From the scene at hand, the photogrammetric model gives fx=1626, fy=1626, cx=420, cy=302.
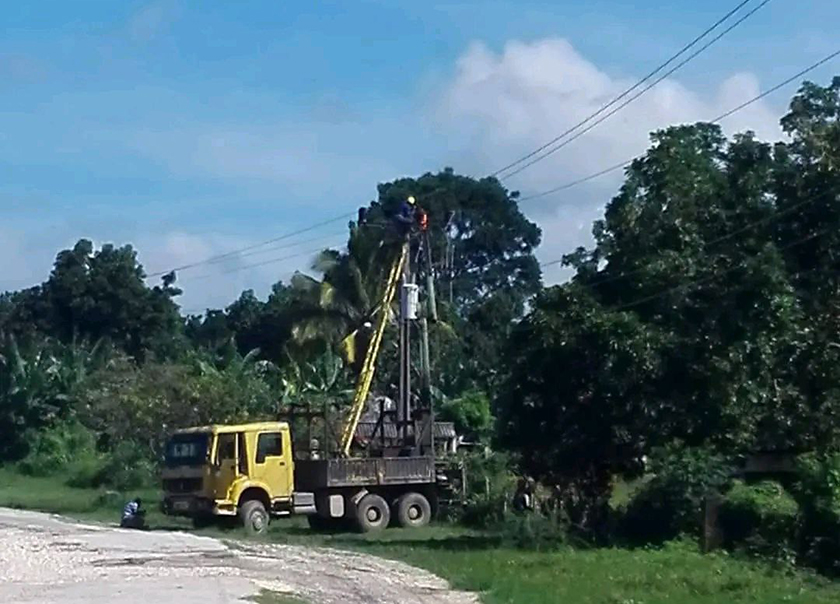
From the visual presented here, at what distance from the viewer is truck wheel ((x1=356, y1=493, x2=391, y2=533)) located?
3938 centimetres

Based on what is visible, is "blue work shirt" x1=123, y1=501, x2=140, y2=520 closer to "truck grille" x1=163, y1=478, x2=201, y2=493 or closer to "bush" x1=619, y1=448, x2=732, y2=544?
"truck grille" x1=163, y1=478, x2=201, y2=493

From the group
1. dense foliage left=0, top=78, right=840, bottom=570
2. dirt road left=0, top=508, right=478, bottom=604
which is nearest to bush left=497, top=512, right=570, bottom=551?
dense foliage left=0, top=78, right=840, bottom=570

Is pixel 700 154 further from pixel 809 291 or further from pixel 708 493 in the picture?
pixel 708 493

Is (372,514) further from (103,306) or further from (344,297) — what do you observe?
(103,306)

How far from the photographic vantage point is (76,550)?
32781 mm

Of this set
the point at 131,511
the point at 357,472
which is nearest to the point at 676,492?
the point at 357,472

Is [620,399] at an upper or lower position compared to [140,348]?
lower

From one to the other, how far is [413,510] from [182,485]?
18.8ft

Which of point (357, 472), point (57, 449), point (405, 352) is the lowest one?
point (357, 472)

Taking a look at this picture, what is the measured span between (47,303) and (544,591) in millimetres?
65727

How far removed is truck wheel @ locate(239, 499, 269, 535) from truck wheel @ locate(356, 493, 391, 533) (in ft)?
7.52

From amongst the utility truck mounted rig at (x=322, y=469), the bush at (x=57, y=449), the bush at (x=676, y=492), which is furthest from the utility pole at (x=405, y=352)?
the bush at (x=57, y=449)

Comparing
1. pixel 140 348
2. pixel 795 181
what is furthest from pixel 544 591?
pixel 140 348

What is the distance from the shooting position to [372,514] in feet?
130
